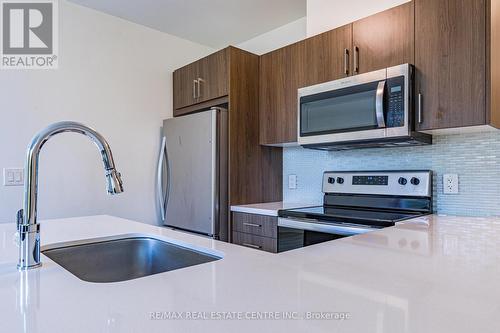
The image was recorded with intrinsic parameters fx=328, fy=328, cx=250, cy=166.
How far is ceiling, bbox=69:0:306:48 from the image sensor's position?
264 cm

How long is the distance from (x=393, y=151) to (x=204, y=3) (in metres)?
1.85

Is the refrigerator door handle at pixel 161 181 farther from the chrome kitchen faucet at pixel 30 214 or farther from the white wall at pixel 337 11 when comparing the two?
the chrome kitchen faucet at pixel 30 214

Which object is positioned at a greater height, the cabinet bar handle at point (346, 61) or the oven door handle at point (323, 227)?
the cabinet bar handle at point (346, 61)

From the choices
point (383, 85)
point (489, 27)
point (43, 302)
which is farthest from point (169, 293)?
point (489, 27)

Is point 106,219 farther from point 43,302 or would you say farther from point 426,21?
point 426,21

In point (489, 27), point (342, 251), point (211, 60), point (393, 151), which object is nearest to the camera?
point (342, 251)

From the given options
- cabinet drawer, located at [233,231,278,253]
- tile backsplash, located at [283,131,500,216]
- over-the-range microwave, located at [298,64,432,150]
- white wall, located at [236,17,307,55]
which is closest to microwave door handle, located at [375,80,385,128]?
over-the-range microwave, located at [298,64,432,150]

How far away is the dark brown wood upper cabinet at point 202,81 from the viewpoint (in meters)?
2.58

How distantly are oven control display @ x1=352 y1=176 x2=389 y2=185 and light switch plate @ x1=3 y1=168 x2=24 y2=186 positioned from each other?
2.37 meters

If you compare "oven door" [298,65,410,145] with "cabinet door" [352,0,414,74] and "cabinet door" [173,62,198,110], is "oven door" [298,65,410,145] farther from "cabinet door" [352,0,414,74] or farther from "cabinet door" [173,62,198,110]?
"cabinet door" [173,62,198,110]

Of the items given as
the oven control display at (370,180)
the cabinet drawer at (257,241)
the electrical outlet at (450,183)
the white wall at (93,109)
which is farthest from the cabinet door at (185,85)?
the electrical outlet at (450,183)

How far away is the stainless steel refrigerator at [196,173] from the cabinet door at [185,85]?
0.25m

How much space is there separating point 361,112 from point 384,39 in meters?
0.43

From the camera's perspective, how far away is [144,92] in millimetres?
3055
